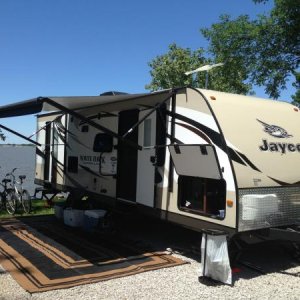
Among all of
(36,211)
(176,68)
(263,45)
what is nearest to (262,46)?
(263,45)

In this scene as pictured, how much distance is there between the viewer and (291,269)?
21.8 feet

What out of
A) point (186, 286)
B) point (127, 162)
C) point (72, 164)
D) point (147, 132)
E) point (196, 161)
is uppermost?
point (147, 132)

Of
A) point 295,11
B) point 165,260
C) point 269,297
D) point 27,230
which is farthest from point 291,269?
point 295,11

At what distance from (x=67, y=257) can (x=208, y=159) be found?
2.65 m

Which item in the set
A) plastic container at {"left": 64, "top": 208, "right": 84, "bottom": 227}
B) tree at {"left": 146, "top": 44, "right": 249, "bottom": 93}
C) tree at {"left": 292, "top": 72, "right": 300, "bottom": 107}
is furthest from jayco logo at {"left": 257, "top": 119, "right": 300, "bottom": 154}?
tree at {"left": 146, "top": 44, "right": 249, "bottom": 93}

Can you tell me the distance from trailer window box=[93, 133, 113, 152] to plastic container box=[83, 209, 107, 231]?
125 centimetres

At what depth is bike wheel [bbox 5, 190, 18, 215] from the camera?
36.6 ft

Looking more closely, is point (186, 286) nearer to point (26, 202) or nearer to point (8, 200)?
point (26, 202)

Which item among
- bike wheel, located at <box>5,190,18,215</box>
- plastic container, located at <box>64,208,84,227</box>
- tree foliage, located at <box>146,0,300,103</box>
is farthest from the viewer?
tree foliage, located at <box>146,0,300,103</box>

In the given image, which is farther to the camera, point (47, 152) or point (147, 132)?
point (47, 152)

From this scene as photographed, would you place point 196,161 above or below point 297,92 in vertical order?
below

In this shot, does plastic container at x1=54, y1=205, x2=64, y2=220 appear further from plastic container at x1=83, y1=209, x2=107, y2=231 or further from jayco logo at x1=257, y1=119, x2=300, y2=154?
jayco logo at x1=257, y1=119, x2=300, y2=154

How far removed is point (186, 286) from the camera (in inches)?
224

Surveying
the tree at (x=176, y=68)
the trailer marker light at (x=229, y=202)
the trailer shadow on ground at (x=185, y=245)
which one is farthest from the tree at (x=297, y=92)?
the trailer marker light at (x=229, y=202)
